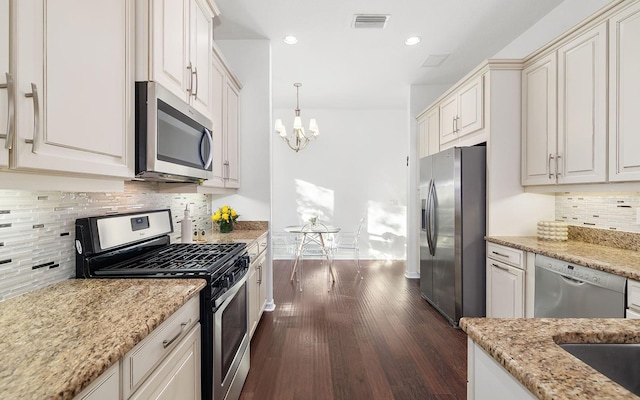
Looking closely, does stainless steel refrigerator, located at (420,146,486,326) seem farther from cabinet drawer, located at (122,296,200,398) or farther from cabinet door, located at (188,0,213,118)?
cabinet drawer, located at (122,296,200,398)

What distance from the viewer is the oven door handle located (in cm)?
149

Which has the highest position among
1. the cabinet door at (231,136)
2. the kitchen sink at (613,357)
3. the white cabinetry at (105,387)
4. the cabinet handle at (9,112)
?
the cabinet door at (231,136)

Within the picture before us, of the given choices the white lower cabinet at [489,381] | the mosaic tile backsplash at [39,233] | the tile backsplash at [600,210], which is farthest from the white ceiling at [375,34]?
the white lower cabinet at [489,381]

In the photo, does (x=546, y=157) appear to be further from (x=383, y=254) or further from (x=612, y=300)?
(x=383, y=254)

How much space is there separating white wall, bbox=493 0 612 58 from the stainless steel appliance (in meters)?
3.17

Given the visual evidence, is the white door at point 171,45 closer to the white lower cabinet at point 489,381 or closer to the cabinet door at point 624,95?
the white lower cabinet at point 489,381

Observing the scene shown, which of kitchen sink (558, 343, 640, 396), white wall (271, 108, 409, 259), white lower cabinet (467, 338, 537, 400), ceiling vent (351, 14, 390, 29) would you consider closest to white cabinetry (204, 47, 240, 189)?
ceiling vent (351, 14, 390, 29)

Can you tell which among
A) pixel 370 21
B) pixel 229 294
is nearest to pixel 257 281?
pixel 229 294

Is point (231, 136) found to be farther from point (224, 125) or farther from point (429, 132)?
point (429, 132)

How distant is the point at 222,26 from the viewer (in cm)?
308

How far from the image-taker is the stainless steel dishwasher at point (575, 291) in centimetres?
164

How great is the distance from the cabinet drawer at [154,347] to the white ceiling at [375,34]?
102 inches

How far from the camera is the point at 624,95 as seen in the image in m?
1.86

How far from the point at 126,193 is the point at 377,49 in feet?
9.56
